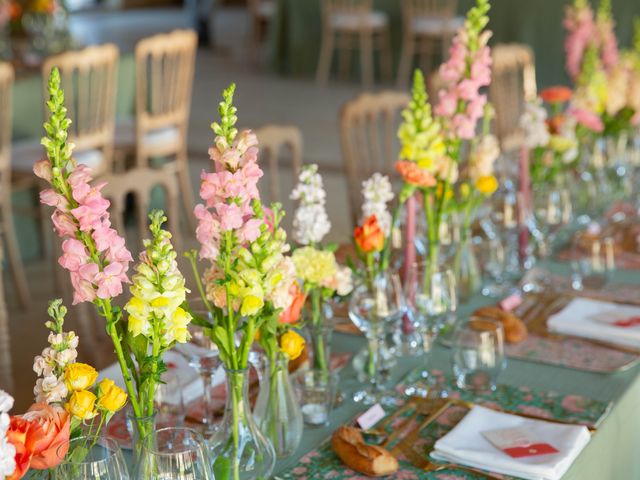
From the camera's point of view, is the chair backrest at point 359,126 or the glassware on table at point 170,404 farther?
the chair backrest at point 359,126

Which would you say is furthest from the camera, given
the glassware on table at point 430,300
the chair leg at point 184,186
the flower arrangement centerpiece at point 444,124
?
the chair leg at point 184,186

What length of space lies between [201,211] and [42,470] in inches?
14.8

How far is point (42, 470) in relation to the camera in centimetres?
124

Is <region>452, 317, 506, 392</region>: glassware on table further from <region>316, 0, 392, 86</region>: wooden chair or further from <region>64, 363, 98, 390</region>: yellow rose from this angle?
<region>316, 0, 392, 86</region>: wooden chair

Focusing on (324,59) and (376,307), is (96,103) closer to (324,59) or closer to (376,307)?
(376,307)

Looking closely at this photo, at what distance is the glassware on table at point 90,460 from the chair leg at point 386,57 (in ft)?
25.8

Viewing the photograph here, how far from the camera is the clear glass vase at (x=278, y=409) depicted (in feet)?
5.14

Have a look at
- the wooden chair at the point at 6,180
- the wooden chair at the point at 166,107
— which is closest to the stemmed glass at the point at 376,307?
the wooden chair at the point at 6,180

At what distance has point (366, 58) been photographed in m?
8.77

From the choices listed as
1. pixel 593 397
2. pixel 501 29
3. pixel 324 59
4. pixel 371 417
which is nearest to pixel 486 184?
pixel 593 397

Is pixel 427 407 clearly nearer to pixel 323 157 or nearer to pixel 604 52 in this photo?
pixel 604 52

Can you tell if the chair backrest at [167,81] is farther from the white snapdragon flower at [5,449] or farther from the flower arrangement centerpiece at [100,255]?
the white snapdragon flower at [5,449]

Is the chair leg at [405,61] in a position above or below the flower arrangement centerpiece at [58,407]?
below

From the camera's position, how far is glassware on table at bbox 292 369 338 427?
1.73 metres
